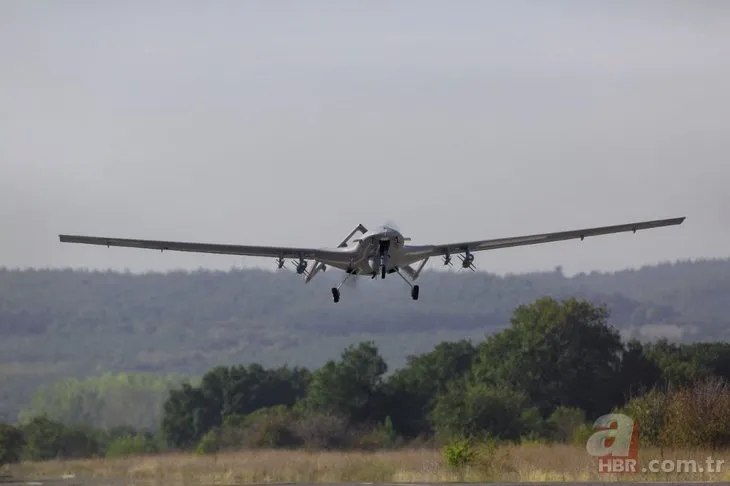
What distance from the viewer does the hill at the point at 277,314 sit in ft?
326

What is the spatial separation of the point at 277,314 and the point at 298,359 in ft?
31.6

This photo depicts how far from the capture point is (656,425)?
63.5m

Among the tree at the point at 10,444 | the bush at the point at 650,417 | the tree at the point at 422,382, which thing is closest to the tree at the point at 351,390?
the tree at the point at 422,382

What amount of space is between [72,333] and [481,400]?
114 feet

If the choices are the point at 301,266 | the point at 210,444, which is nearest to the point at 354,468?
the point at 301,266

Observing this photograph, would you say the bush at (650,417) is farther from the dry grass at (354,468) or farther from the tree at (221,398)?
the tree at (221,398)

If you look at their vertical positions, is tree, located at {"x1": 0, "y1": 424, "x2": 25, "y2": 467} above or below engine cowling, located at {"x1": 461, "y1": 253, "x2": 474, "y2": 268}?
below

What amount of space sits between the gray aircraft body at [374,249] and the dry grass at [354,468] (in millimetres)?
8671

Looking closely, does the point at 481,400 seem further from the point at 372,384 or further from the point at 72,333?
the point at 72,333

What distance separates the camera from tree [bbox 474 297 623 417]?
8694 cm

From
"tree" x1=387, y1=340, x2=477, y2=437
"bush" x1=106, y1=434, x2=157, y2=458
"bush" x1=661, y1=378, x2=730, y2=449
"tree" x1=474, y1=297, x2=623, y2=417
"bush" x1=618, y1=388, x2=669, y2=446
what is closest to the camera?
"bush" x1=661, y1=378, x2=730, y2=449
